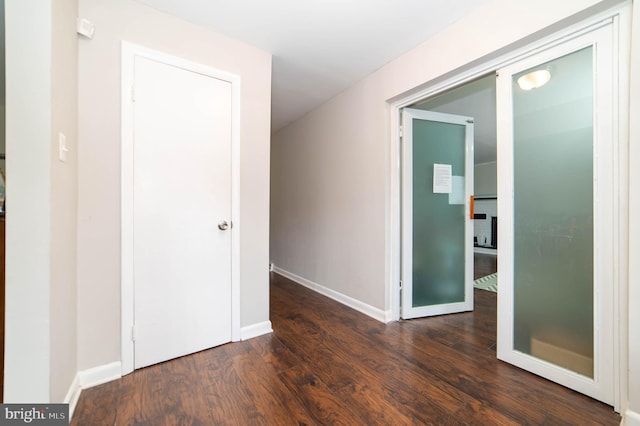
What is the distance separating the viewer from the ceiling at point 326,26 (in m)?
1.76

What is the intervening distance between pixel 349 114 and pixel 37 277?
290 cm

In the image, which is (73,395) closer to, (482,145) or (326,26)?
(326,26)

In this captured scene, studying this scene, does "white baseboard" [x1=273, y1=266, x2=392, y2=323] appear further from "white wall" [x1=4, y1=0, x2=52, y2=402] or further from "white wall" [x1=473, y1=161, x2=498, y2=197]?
"white wall" [x1=473, y1=161, x2=498, y2=197]

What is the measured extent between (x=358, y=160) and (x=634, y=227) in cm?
210

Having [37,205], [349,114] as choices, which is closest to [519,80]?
[349,114]

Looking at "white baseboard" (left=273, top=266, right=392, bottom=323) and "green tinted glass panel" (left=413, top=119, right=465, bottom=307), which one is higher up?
"green tinted glass panel" (left=413, top=119, right=465, bottom=307)

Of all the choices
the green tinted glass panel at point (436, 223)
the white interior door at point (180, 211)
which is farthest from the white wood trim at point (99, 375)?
the green tinted glass panel at point (436, 223)

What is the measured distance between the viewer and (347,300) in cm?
300

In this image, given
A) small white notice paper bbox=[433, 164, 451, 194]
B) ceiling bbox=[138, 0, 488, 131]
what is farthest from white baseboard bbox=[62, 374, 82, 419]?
small white notice paper bbox=[433, 164, 451, 194]

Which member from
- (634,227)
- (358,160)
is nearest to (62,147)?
(358,160)

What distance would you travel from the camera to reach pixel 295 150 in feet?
13.4

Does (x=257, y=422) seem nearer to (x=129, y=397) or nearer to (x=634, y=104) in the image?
(x=129, y=397)

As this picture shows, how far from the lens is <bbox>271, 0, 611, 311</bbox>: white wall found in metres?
1.72

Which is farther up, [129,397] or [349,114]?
[349,114]
